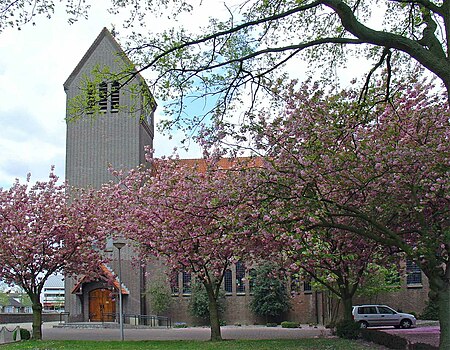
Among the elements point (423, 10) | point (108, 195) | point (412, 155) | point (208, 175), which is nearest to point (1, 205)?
point (108, 195)

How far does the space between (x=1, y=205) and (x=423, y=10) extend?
2232 centimetres

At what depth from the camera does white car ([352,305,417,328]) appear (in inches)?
1320

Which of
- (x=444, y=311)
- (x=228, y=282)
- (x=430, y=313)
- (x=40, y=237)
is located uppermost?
(x=40, y=237)

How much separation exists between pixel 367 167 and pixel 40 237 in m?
17.0

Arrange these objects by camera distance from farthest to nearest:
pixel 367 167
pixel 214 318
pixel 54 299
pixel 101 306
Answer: pixel 54 299, pixel 101 306, pixel 214 318, pixel 367 167

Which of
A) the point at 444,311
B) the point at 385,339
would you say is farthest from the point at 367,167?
the point at 385,339

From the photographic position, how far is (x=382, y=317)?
33.8 metres

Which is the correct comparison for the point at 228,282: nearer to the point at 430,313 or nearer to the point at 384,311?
the point at 430,313

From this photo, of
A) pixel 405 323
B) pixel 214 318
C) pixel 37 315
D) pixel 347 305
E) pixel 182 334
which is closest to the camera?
pixel 347 305

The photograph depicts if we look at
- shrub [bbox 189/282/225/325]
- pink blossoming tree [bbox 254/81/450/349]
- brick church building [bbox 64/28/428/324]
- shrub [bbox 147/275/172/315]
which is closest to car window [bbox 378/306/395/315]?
brick church building [bbox 64/28/428/324]

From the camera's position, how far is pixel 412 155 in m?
13.3

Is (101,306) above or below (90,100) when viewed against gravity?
below

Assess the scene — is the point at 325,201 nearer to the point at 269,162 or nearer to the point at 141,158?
the point at 269,162

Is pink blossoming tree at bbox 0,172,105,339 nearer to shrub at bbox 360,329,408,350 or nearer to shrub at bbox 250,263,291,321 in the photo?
shrub at bbox 360,329,408,350
